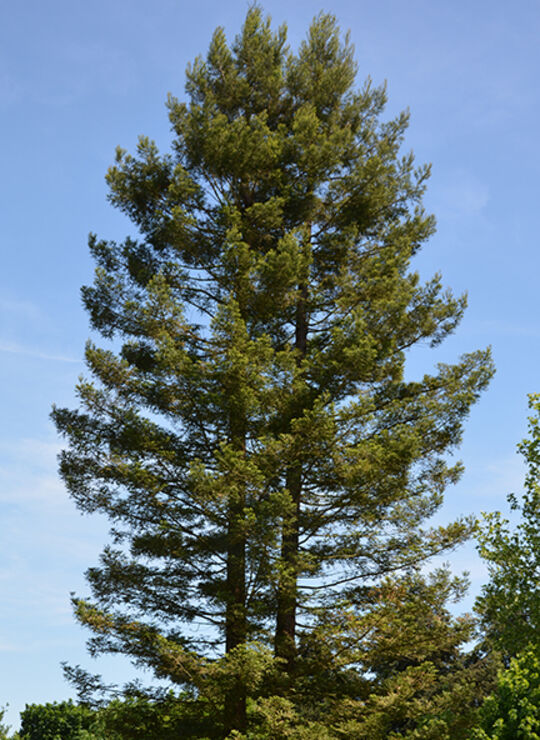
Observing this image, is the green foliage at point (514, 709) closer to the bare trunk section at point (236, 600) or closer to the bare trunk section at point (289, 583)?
the bare trunk section at point (289, 583)

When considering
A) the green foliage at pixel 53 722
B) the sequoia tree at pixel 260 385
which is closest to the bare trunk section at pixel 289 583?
the sequoia tree at pixel 260 385

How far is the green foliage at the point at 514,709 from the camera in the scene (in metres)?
9.14

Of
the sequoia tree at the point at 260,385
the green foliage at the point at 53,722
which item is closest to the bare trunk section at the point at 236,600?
the sequoia tree at the point at 260,385

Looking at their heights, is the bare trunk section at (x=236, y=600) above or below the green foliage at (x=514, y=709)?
above

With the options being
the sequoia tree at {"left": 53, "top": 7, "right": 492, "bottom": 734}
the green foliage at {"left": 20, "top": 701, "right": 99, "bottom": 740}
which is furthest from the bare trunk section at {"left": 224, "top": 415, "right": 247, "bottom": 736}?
the green foliage at {"left": 20, "top": 701, "right": 99, "bottom": 740}

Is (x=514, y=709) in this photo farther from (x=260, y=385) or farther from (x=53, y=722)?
(x=53, y=722)

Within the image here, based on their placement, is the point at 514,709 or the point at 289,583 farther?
the point at 289,583

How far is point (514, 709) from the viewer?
934cm

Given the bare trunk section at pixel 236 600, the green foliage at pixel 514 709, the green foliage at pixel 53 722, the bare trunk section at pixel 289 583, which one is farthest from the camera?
the green foliage at pixel 53 722

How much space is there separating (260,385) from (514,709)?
267 inches

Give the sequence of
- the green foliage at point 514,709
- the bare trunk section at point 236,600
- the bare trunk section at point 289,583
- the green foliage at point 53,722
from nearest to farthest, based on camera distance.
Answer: the green foliage at point 514,709 < the bare trunk section at point 236,600 < the bare trunk section at point 289,583 < the green foliage at point 53,722

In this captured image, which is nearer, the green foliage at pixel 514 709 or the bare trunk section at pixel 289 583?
the green foliage at pixel 514 709

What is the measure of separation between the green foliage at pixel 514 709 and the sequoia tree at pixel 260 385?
316 centimetres

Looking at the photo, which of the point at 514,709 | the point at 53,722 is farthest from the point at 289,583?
the point at 53,722
